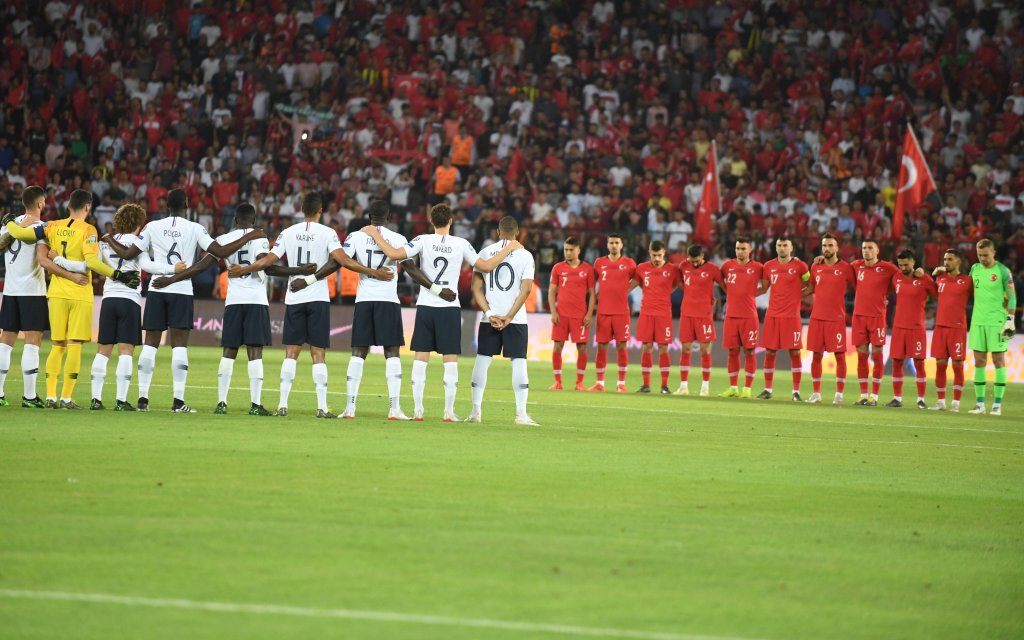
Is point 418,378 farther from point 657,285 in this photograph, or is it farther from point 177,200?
point 657,285

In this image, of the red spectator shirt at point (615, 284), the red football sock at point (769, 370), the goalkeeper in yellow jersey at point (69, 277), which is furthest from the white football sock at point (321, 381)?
the red football sock at point (769, 370)

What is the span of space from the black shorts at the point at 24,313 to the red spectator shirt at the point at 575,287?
10.5 metres

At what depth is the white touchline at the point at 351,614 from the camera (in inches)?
238

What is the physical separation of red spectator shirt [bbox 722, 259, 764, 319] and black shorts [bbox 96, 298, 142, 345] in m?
11.6

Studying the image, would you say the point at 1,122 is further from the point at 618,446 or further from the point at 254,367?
the point at 618,446

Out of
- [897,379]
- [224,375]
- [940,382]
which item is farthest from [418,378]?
[940,382]

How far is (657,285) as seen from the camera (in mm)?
24297

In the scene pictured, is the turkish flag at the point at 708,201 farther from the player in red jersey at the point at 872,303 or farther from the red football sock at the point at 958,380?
the red football sock at the point at 958,380

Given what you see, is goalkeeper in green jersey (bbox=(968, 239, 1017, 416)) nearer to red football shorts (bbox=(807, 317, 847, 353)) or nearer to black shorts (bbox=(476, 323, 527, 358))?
red football shorts (bbox=(807, 317, 847, 353))

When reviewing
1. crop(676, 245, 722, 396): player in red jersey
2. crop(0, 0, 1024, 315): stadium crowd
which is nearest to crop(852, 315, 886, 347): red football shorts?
crop(676, 245, 722, 396): player in red jersey

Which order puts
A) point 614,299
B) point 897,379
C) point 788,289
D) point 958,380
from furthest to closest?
point 614,299 < point 788,289 < point 897,379 < point 958,380

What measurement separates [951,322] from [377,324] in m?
11.2

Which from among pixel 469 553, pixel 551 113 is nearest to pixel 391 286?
pixel 469 553

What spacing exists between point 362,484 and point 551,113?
90.6 ft
